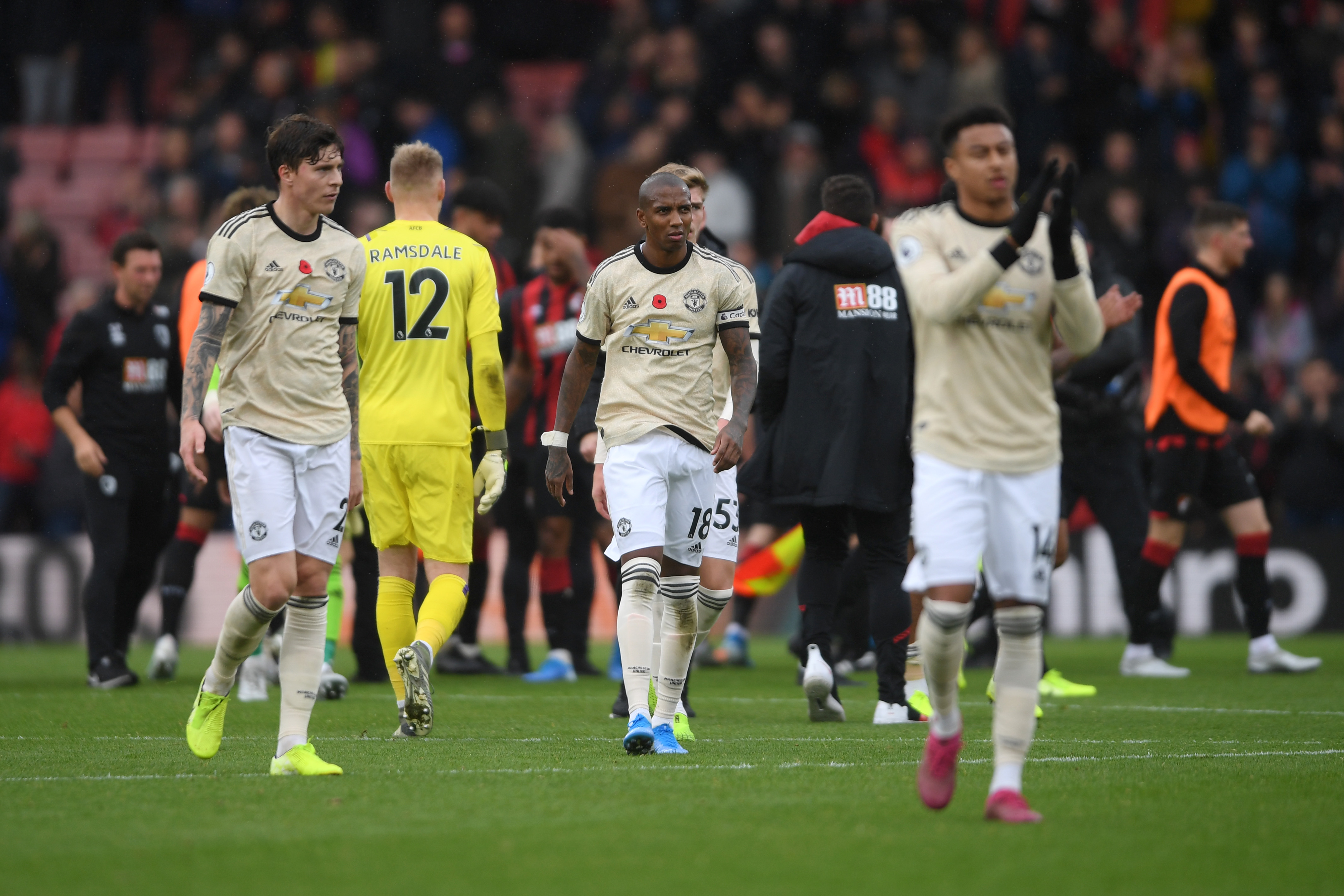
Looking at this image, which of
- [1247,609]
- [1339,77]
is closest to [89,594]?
[1247,609]

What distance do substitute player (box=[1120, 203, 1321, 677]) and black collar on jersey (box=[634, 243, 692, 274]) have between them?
525 cm

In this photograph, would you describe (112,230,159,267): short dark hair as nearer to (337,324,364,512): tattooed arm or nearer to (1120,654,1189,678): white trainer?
(337,324,364,512): tattooed arm

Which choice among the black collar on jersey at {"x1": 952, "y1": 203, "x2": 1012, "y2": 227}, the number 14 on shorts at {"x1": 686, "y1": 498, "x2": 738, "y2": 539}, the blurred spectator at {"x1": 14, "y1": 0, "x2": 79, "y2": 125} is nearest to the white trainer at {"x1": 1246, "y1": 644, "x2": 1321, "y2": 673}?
the number 14 on shorts at {"x1": 686, "y1": 498, "x2": 738, "y2": 539}

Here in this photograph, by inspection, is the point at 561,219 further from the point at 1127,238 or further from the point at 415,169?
the point at 1127,238

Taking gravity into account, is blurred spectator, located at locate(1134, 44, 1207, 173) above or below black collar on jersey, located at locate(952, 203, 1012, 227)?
above

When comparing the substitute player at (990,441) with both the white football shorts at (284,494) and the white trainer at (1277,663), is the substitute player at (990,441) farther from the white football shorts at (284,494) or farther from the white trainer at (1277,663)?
the white trainer at (1277,663)

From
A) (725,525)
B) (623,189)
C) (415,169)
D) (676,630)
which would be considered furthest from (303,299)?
(623,189)

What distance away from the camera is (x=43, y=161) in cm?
2322

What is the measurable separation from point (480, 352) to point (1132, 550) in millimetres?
5517

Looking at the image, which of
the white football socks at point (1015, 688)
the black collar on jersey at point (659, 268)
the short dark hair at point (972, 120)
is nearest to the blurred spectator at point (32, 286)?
the black collar on jersey at point (659, 268)

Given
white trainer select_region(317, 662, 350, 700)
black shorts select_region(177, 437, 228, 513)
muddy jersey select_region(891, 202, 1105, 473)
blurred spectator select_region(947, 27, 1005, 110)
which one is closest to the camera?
muddy jersey select_region(891, 202, 1105, 473)

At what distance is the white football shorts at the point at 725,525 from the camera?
843cm

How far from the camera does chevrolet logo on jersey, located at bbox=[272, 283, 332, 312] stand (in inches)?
271

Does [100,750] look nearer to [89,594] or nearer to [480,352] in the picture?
[480,352]
